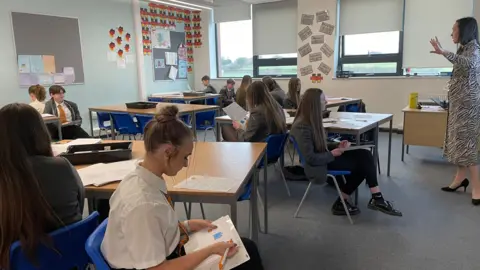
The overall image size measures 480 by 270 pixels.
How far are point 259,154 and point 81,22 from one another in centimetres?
543

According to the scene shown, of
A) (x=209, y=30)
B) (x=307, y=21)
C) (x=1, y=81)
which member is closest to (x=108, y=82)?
(x=1, y=81)

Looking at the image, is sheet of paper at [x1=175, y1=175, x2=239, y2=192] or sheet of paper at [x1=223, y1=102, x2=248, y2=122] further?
sheet of paper at [x1=223, y1=102, x2=248, y2=122]

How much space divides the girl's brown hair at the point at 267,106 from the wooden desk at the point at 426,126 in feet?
6.59

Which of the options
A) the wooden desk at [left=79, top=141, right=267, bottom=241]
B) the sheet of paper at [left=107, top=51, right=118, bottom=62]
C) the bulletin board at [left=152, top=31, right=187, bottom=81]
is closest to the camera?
the wooden desk at [left=79, top=141, right=267, bottom=241]

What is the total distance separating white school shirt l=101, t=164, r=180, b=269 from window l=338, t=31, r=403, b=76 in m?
6.40

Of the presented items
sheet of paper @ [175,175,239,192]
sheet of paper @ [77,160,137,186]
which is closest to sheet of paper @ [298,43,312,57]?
sheet of paper @ [77,160,137,186]

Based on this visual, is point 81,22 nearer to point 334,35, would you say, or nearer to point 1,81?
point 1,81

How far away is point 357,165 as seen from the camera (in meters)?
2.91

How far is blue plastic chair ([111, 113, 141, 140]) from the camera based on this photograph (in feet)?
15.7

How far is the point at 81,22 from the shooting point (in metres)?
6.38

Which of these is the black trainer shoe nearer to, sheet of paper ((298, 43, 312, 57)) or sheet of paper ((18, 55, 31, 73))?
sheet of paper ((298, 43, 312, 57))

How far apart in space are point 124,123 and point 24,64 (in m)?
2.13

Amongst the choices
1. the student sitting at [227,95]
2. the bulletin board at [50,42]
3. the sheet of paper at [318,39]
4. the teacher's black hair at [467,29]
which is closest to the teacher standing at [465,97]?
the teacher's black hair at [467,29]

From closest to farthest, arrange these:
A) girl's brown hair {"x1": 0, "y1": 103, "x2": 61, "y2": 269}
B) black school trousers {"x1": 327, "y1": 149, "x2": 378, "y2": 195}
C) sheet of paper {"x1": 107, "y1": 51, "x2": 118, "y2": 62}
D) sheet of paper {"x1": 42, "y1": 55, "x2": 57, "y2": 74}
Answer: girl's brown hair {"x1": 0, "y1": 103, "x2": 61, "y2": 269}, black school trousers {"x1": 327, "y1": 149, "x2": 378, "y2": 195}, sheet of paper {"x1": 42, "y1": 55, "x2": 57, "y2": 74}, sheet of paper {"x1": 107, "y1": 51, "x2": 118, "y2": 62}
